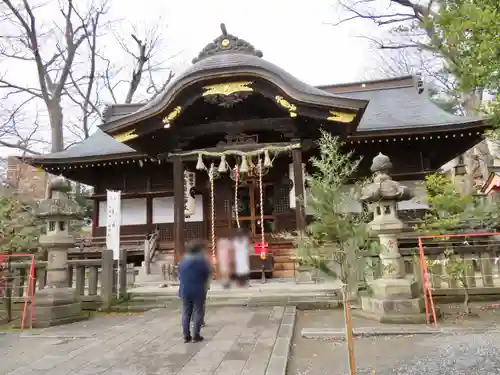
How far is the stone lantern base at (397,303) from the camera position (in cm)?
620

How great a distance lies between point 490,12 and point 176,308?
8.23m

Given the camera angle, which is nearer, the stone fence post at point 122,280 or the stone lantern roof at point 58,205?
the stone lantern roof at point 58,205

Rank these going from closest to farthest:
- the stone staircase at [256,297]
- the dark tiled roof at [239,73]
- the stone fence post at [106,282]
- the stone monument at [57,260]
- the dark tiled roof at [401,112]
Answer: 1. the stone monument at [57,260]
2. the stone staircase at [256,297]
3. the stone fence post at [106,282]
4. the dark tiled roof at [239,73]
5. the dark tiled roof at [401,112]

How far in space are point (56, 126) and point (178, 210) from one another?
16028 millimetres

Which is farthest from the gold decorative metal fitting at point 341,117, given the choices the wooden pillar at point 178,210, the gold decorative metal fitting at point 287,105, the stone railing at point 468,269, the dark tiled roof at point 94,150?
the dark tiled roof at point 94,150

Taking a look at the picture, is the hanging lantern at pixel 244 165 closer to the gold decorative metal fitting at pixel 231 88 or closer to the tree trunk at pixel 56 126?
the gold decorative metal fitting at pixel 231 88

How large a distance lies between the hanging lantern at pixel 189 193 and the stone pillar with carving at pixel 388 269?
6.63 metres

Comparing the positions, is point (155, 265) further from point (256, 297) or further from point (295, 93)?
point (295, 93)

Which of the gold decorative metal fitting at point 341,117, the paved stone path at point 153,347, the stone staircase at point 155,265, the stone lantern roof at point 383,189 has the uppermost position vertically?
the gold decorative metal fitting at point 341,117

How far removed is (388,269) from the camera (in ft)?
21.8

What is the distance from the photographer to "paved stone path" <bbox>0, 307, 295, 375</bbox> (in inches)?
170

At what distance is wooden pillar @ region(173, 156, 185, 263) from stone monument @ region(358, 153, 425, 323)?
5.68 m

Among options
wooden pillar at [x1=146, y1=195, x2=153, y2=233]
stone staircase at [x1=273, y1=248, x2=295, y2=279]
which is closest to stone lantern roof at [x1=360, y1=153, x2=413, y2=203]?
stone staircase at [x1=273, y1=248, x2=295, y2=279]

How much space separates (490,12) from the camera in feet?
20.3
